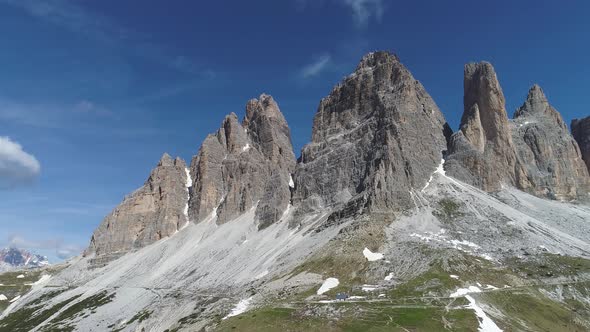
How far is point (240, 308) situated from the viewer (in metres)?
106

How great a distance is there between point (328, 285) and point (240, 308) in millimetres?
21164

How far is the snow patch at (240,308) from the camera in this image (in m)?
101

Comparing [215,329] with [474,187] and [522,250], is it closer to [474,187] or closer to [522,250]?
[522,250]

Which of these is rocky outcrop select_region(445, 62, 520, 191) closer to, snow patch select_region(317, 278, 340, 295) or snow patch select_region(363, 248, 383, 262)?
snow patch select_region(363, 248, 383, 262)

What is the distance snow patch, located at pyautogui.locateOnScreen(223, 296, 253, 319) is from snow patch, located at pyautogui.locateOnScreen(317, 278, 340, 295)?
56.7 ft

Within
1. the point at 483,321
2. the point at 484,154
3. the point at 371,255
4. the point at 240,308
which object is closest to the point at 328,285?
the point at 371,255

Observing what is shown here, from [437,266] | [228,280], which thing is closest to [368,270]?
[437,266]

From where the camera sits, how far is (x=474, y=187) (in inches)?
6924

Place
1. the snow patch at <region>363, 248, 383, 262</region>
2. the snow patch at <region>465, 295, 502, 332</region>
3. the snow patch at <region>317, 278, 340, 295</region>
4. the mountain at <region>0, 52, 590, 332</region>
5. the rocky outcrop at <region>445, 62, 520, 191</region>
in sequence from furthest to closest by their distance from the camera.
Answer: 1. the rocky outcrop at <region>445, 62, 520, 191</region>
2. the snow patch at <region>363, 248, 383, 262</region>
3. the snow patch at <region>317, 278, 340, 295</region>
4. the mountain at <region>0, 52, 590, 332</region>
5. the snow patch at <region>465, 295, 502, 332</region>

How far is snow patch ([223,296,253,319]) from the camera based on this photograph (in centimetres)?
10134

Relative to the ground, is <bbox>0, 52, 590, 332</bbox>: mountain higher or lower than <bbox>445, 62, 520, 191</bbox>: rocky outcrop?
lower

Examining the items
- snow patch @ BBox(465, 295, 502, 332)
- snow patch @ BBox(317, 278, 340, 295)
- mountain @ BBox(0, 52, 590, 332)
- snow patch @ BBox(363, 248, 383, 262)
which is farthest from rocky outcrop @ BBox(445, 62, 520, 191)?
snow patch @ BBox(465, 295, 502, 332)

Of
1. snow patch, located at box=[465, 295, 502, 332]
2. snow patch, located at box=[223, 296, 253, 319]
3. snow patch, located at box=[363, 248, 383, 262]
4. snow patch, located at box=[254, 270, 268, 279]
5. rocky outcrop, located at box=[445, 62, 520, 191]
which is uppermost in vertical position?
rocky outcrop, located at box=[445, 62, 520, 191]

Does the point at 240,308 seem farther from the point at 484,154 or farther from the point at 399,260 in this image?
the point at 484,154
